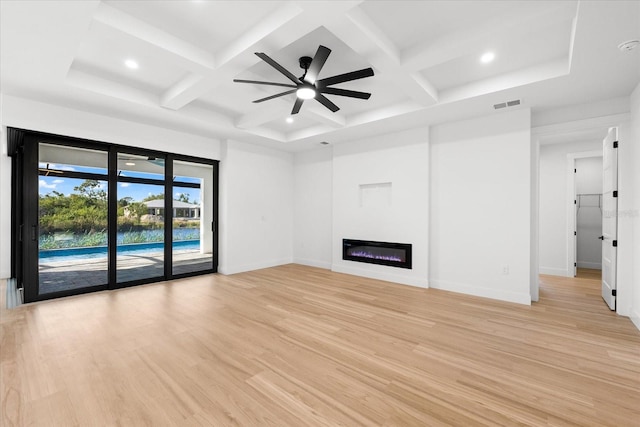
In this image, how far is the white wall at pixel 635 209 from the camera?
3266 mm

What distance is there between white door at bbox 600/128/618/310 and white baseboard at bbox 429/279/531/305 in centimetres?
107

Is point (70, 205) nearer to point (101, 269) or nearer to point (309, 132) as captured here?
point (101, 269)

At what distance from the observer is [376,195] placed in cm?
571

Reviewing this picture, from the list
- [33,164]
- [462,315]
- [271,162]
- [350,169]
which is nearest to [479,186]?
[462,315]

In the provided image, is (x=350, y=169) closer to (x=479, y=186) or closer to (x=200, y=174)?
(x=479, y=186)

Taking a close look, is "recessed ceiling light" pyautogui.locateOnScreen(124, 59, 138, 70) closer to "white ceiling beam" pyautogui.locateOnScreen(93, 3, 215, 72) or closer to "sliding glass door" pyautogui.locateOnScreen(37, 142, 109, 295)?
"white ceiling beam" pyautogui.locateOnScreen(93, 3, 215, 72)

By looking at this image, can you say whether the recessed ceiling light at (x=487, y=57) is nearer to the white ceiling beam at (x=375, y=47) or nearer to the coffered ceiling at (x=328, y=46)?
the coffered ceiling at (x=328, y=46)

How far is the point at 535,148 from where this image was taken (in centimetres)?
420

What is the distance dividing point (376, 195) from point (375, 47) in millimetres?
3353

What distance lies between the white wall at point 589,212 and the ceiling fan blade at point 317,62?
699 cm

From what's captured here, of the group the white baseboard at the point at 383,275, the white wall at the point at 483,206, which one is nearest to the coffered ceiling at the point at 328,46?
the white wall at the point at 483,206

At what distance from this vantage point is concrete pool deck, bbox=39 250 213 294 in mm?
4820

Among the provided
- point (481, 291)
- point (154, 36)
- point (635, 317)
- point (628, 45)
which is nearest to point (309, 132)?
point (154, 36)

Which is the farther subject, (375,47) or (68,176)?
(68,176)
